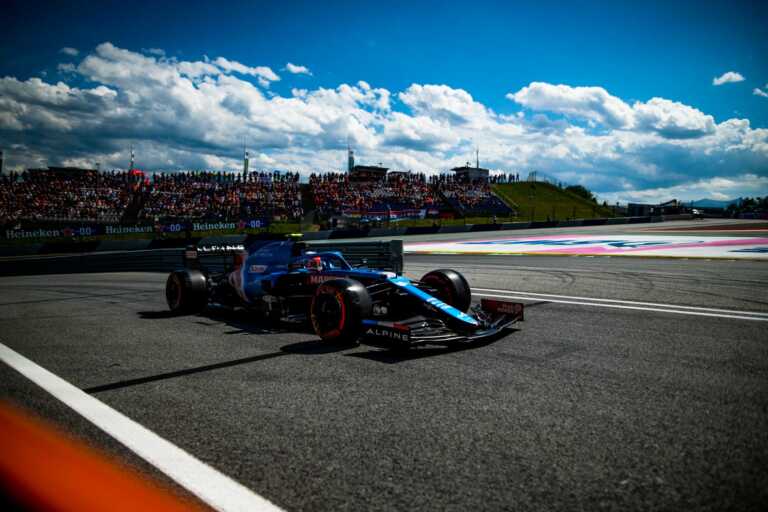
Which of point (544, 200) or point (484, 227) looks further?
point (544, 200)

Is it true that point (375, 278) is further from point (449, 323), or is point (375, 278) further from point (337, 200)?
point (337, 200)

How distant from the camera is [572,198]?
8844cm

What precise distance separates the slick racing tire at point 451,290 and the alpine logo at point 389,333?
157 centimetres

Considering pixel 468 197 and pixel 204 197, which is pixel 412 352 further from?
pixel 468 197

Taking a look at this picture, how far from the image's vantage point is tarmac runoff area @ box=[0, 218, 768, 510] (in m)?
2.44

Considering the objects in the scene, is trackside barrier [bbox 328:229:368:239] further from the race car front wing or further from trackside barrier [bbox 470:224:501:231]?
the race car front wing

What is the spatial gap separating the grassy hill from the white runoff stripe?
223 feet

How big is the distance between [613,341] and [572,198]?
8915 centimetres

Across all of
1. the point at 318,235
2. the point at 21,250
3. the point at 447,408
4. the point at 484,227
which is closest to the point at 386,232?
the point at 318,235

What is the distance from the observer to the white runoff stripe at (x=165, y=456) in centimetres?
234

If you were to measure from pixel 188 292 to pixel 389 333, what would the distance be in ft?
14.5

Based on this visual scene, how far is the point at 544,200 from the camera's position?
81.8m

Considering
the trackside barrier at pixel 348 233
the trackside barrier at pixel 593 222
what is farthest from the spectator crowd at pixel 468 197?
the trackside barrier at pixel 348 233

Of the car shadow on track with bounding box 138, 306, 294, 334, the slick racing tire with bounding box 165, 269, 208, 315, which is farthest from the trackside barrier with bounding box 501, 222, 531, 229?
the slick racing tire with bounding box 165, 269, 208, 315
